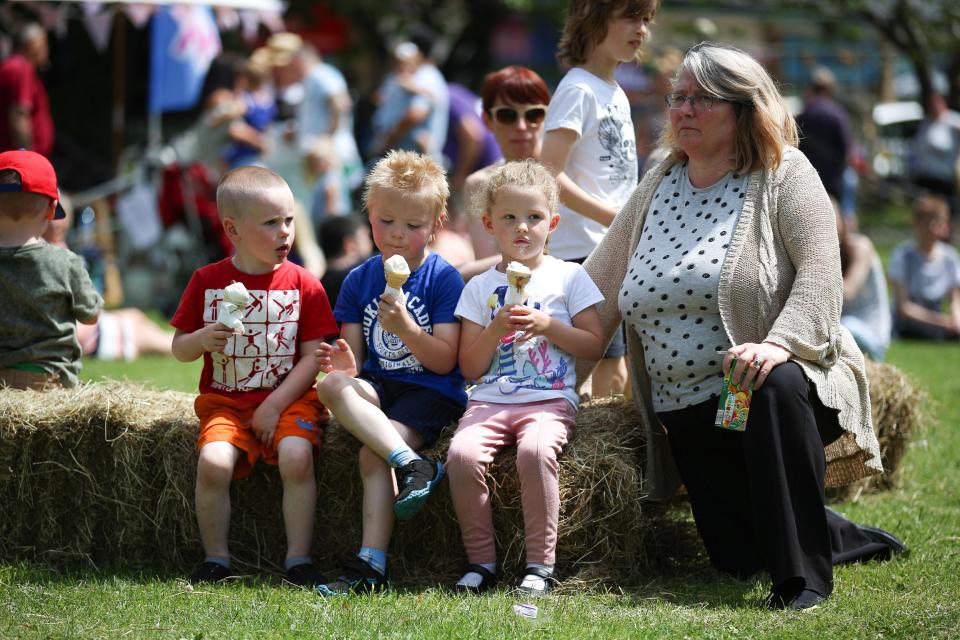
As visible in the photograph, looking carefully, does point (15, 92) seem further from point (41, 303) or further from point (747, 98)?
point (747, 98)

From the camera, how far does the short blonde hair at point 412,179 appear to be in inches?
180

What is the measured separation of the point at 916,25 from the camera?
1748cm

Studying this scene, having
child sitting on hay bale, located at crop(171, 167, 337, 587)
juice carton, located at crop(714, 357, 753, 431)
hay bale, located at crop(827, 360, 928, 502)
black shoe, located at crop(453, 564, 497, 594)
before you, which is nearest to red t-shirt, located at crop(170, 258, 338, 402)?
child sitting on hay bale, located at crop(171, 167, 337, 587)

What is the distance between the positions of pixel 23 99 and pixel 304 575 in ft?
29.0

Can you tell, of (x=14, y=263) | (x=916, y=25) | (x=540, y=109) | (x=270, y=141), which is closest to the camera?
(x=14, y=263)

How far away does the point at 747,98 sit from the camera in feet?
14.6

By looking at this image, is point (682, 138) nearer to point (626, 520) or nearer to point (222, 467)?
point (626, 520)

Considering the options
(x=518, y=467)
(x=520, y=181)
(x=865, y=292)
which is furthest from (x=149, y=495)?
(x=865, y=292)

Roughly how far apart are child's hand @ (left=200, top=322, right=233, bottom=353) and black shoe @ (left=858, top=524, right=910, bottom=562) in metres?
2.60

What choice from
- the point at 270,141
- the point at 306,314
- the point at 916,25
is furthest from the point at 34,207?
the point at 916,25

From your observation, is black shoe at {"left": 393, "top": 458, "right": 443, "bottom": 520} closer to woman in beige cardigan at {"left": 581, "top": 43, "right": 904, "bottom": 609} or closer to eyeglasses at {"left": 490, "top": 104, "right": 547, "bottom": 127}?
woman in beige cardigan at {"left": 581, "top": 43, "right": 904, "bottom": 609}

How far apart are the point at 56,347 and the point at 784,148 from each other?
3091mm

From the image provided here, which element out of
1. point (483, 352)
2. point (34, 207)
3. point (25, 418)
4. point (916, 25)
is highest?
point (916, 25)

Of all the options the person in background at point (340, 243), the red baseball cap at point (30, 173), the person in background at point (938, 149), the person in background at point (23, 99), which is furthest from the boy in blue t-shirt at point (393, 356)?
the person in background at point (938, 149)
